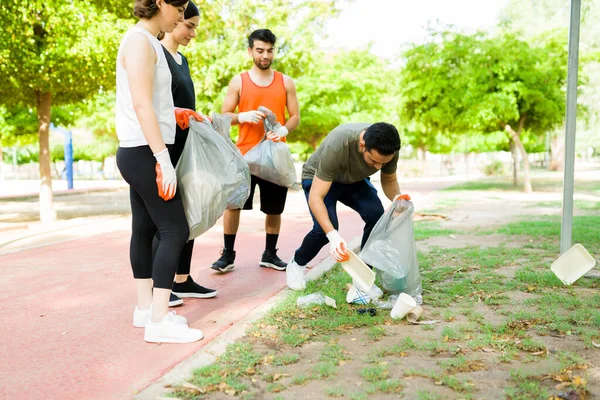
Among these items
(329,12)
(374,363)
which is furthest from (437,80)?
(374,363)

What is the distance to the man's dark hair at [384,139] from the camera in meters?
3.63

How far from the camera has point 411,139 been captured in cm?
3897

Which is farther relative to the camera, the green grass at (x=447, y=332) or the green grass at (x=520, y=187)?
the green grass at (x=520, y=187)

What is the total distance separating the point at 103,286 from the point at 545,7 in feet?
143

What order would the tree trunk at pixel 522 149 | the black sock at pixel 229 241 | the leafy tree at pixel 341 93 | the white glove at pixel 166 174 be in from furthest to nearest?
the leafy tree at pixel 341 93 < the tree trunk at pixel 522 149 < the black sock at pixel 229 241 < the white glove at pixel 166 174

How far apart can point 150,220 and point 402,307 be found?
63.1 inches

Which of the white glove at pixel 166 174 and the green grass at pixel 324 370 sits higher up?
the white glove at pixel 166 174

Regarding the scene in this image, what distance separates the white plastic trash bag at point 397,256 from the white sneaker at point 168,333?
136 centimetres

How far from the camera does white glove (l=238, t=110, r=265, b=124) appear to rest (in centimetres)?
486

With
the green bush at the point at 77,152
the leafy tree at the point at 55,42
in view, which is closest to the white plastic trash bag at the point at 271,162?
the leafy tree at the point at 55,42

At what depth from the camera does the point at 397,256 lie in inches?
163

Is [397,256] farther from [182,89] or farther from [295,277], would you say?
[182,89]

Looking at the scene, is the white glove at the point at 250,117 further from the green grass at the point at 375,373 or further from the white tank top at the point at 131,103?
the green grass at the point at 375,373

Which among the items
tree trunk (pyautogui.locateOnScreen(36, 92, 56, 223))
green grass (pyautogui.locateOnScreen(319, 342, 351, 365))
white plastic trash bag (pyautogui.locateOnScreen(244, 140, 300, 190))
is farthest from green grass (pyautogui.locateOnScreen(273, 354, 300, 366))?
tree trunk (pyautogui.locateOnScreen(36, 92, 56, 223))
